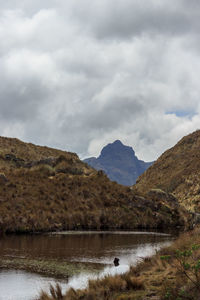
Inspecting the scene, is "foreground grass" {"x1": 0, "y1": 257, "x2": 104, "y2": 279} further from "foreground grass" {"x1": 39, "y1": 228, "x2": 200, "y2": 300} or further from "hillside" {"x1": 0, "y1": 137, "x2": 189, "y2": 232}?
"hillside" {"x1": 0, "y1": 137, "x2": 189, "y2": 232}

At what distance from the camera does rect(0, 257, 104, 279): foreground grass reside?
19369mm

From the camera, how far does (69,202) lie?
4700 centimetres

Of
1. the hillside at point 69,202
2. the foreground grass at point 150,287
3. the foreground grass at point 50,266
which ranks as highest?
the hillside at point 69,202

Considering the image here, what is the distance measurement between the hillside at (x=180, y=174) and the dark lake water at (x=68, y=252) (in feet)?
133

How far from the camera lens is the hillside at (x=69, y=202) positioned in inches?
1585

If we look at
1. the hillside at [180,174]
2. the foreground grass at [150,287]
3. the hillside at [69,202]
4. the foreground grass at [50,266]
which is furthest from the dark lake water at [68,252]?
the hillside at [180,174]

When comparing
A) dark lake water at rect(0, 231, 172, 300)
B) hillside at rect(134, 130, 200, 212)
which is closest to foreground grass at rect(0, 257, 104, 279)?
dark lake water at rect(0, 231, 172, 300)

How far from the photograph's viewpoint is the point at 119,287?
14203 millimetres

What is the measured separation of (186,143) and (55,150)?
4666 centimetres

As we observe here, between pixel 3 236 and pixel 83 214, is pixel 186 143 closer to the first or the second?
pixel 83 214

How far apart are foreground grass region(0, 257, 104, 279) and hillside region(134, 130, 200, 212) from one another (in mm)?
52295

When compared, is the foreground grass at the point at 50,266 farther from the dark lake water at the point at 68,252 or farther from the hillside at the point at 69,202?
the hillside at the point at 69,202

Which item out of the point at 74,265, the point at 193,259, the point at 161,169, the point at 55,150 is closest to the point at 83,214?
the point at 74,265

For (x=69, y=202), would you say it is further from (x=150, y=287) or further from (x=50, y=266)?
(x=150, y=287)
